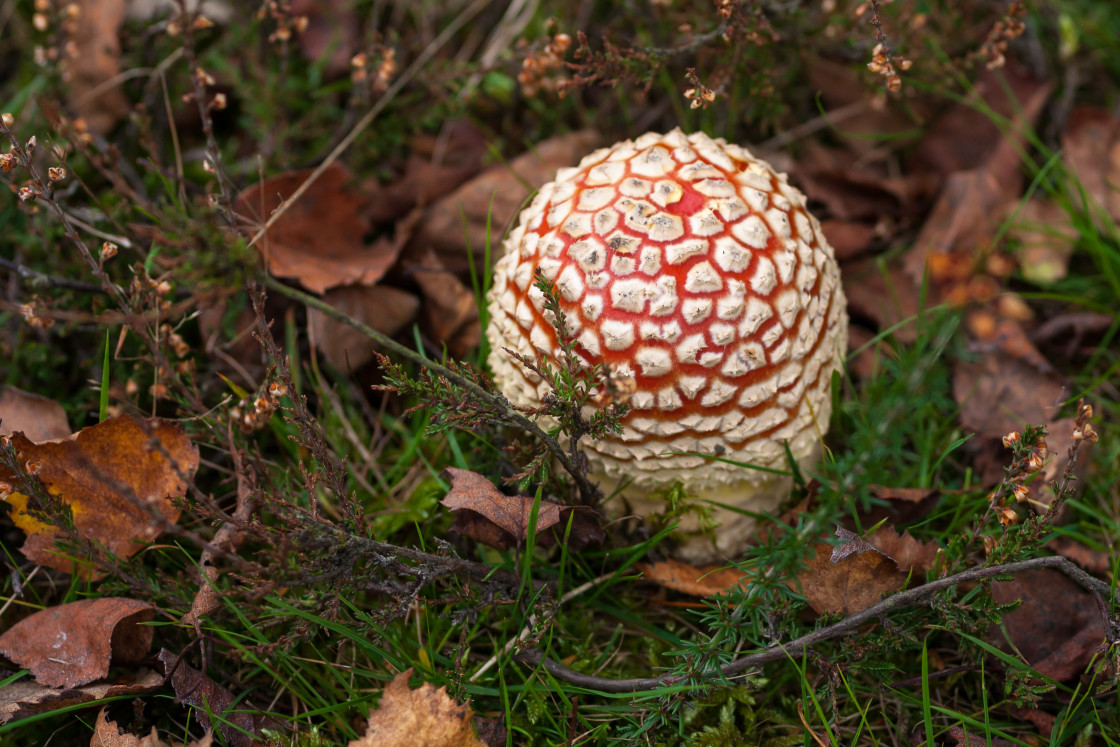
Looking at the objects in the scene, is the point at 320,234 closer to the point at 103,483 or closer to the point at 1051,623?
the point at 103,483

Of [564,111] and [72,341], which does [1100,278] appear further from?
[72,341]

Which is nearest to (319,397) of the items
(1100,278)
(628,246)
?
(628,246)

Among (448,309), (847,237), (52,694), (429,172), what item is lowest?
(52,694)

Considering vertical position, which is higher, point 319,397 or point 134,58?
point 134,58

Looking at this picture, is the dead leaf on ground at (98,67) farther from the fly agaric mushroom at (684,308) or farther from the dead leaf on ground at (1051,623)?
the dead leaf on ground at (1051,623)

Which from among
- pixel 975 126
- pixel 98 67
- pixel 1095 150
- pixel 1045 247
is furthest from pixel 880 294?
pixel 98 67
